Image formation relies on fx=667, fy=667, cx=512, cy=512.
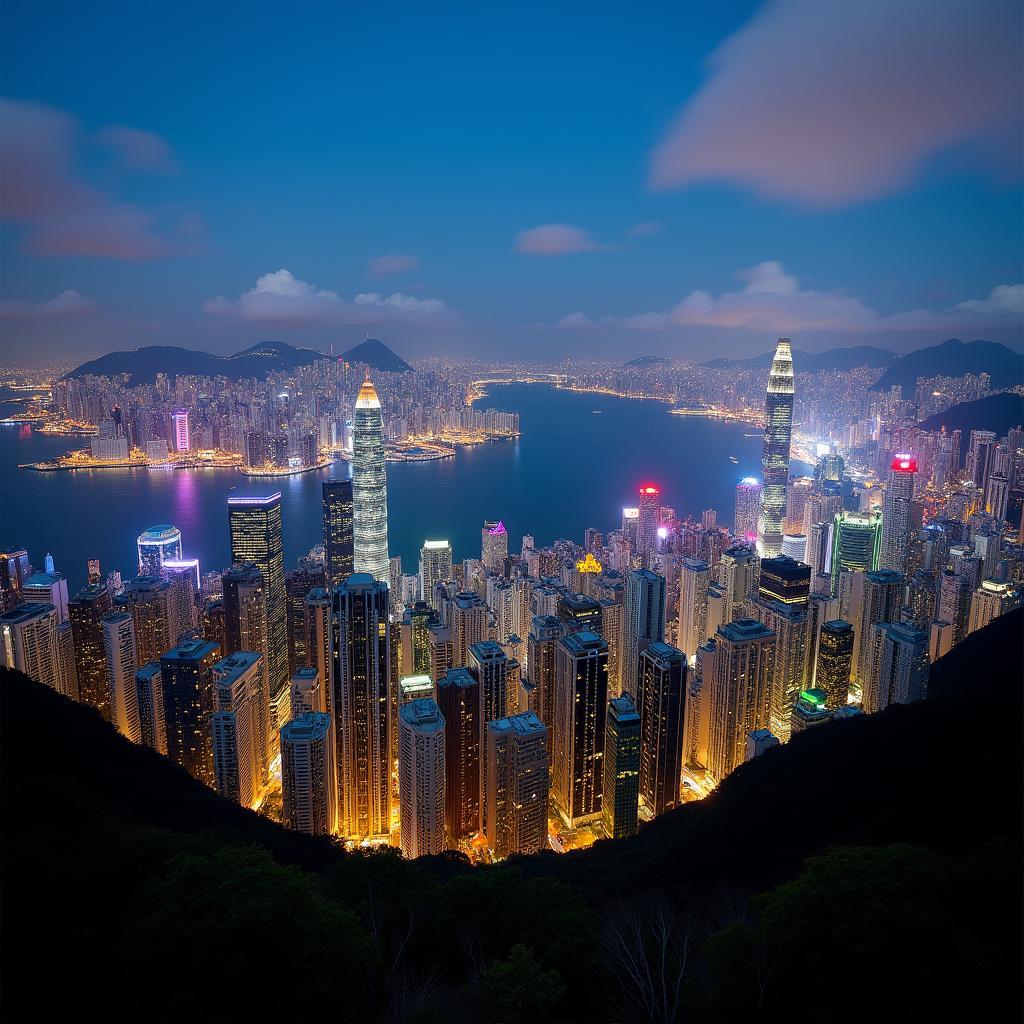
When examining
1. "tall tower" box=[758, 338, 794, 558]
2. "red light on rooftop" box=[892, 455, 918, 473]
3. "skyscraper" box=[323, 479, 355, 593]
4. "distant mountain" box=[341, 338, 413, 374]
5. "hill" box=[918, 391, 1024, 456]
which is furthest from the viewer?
"distant mountain" box=[341, 338, 413, 374]

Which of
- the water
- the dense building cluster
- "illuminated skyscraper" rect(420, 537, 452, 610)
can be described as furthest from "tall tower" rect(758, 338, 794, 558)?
"illuminated skyscraper" rect(420, 537, 452, 610)

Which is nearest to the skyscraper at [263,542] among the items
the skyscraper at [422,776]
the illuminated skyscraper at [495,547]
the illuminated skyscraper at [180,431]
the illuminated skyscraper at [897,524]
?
the illuminated skyscraper at [495,547]

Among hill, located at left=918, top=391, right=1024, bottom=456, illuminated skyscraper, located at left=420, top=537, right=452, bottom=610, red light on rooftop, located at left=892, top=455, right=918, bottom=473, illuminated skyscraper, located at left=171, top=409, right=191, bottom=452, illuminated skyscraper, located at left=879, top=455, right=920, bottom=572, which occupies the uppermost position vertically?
hill, located at left=918, top=391, right=1024, bottom=456

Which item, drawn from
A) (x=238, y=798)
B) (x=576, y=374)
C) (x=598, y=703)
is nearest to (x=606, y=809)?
(x=598, y=703)

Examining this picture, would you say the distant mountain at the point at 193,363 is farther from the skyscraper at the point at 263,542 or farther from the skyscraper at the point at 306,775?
the skyscraper at the point at 306,775

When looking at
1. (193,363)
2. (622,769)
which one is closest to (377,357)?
(193,363)

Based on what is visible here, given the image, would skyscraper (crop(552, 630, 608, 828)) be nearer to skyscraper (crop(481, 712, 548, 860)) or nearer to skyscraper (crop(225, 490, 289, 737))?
skyscraper (crop(481, 712, 548, 860))

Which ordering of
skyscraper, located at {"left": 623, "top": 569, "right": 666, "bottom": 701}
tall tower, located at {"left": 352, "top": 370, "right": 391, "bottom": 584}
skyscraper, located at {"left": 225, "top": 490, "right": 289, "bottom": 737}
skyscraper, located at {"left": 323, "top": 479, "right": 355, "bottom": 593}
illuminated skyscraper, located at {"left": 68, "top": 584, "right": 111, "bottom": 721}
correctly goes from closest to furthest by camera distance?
illuminated skyscraper, located at {"left": 68, "top": 584, "right": 111, "bottom": 721}
skyscraper, located at {"left": 623, "top": 569, "right": 666, "bottom": 701}
skyscraper, located at {"left": 225, "top": 490, "right": 289, "bottom": 737}
skyscraper, located at {"left": 323, "top": 479, "right": 355, "bottom": 593}
tall tower, located at {"left": 352, "top": 370, "right": 391, "bottom": 584}
